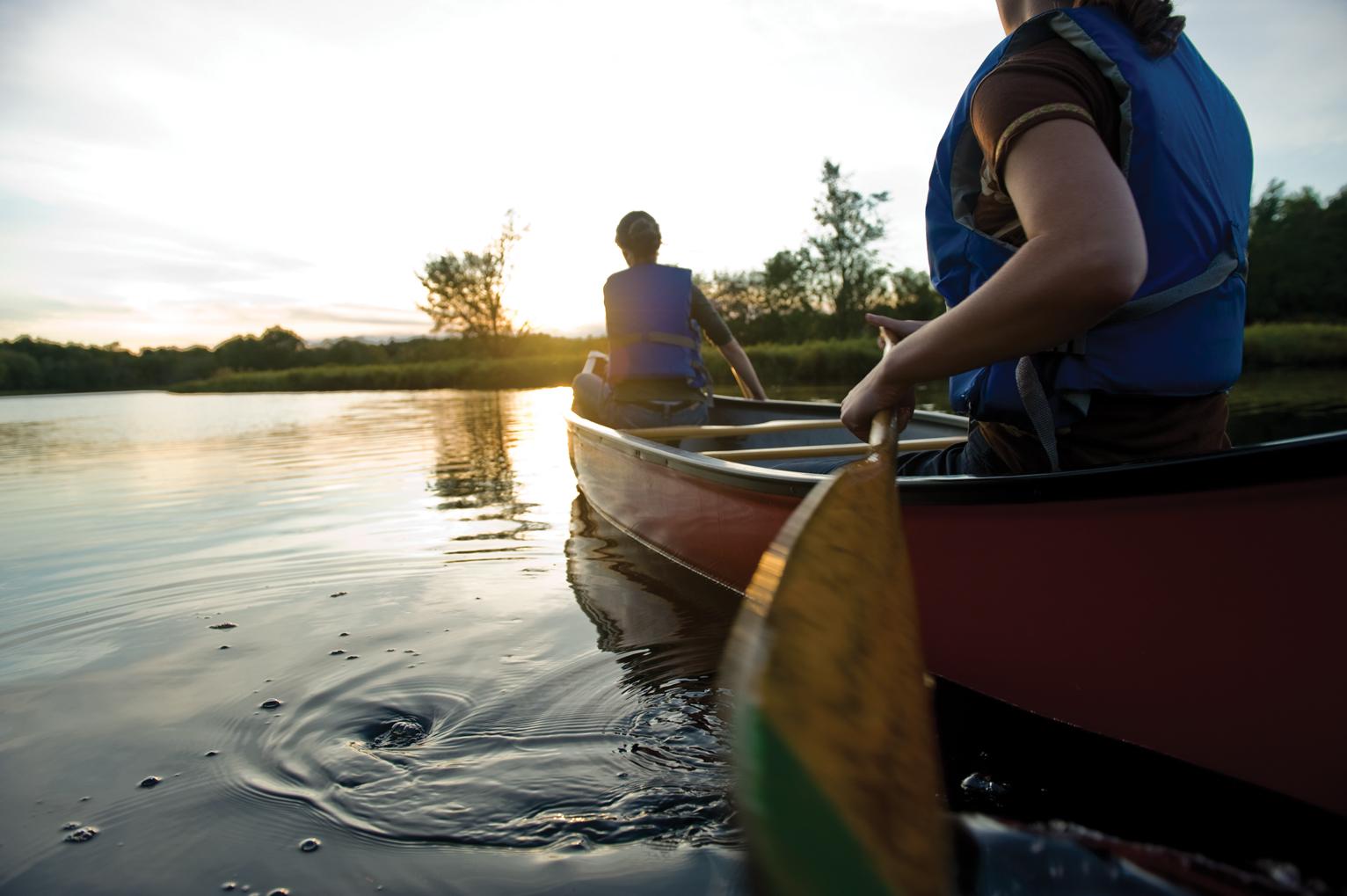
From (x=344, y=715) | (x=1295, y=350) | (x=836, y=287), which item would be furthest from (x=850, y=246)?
(x=344, y=715)

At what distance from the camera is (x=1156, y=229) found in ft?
4.36

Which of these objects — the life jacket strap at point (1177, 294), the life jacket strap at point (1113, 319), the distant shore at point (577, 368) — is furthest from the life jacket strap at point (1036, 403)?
the distant shore at point (577, 368)

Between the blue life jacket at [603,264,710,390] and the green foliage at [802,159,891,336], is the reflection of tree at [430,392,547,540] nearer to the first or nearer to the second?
the blue life jacket at [603,264,710,390]

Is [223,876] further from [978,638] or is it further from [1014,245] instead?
[1014,245]

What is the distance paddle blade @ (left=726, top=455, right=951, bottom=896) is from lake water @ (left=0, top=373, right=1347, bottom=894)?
Answer: 76 centimetres

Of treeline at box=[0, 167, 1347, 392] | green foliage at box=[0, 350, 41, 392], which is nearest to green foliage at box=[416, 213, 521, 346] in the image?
treeline at box=[0, 167, 1347, 392]

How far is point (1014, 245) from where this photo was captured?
142cm

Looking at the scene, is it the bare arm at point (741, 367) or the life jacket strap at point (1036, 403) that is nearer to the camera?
the life jacket strap at point (1036, 403)

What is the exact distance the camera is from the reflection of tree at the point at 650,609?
2.58 metres

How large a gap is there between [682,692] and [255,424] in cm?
1430

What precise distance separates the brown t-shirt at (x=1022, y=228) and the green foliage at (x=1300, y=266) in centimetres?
4128

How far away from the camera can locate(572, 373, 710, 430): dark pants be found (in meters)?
4.93

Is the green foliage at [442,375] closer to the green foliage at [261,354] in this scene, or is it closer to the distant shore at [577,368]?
the distant shore at [577,368]

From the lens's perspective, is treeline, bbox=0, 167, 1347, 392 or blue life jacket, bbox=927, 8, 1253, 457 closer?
blue life jacket, bbox=927, 8, 1253, 457
